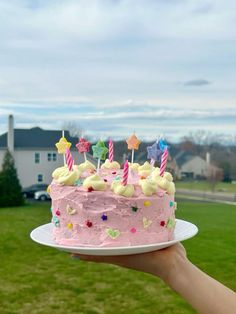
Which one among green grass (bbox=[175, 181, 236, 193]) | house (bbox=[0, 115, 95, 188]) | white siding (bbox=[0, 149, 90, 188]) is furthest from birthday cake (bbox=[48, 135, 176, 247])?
green grass (bbox=[175, 181, 236, 193])

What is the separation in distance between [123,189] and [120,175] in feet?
0.60

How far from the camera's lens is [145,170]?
8.79ft

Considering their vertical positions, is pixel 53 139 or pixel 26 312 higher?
pixel 53 139

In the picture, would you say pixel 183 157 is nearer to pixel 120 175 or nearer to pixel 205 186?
pixel 205 186

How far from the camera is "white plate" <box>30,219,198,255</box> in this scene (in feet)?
6.86

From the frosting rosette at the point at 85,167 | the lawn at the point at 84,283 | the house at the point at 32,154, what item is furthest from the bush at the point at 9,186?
the frosting rosette at the point at 85,167

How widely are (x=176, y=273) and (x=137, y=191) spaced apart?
0.65 metres

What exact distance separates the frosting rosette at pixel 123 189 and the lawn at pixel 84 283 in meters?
4.06

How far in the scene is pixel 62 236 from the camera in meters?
2.51

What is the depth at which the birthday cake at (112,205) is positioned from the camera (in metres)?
2.42

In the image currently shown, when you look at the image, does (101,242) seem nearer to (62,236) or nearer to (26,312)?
(62,236)

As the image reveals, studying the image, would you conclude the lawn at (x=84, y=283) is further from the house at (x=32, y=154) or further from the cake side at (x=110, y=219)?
the house at (x=32, y=154)

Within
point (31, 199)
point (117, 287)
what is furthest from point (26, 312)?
point (31, 199)

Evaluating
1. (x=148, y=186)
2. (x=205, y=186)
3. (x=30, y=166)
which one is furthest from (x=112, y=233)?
(x=205, y=186)
